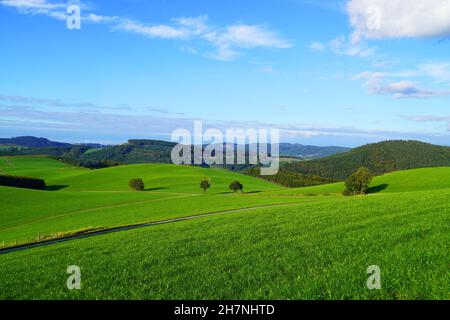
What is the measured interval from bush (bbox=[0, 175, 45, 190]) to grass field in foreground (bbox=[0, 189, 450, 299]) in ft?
348

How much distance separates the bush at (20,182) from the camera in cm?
11100

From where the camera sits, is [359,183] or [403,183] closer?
[359,183]

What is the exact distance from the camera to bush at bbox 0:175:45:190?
364ft

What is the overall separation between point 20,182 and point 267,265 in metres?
119

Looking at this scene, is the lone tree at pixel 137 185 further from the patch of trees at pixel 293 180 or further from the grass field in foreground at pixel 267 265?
the grass field in foreground at pixel 267 265

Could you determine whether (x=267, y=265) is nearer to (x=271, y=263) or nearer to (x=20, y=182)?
(x=271, y=263)

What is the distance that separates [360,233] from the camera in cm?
1589

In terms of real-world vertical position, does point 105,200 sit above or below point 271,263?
below

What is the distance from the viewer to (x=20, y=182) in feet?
374

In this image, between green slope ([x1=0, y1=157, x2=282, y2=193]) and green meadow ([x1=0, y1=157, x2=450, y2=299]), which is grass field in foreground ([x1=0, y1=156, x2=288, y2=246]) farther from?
green meadow ([x1=0, y1=157, x2=450, y2=299])

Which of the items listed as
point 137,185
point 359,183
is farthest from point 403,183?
point 137,185
